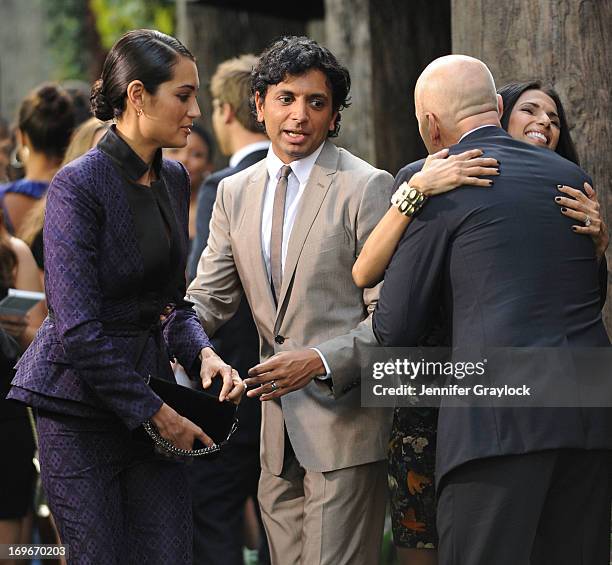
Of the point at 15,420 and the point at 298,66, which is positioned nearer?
the point at 298,66

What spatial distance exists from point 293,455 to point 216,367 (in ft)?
1.74

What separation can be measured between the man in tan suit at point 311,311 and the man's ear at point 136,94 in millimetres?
594

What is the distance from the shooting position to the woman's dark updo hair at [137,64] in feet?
12.1

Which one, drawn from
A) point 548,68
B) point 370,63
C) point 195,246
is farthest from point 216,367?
point 370,63

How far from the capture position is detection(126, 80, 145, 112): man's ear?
3.69 m

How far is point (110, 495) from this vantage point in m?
3.61

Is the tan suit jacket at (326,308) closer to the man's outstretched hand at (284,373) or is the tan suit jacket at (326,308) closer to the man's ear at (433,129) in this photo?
the man's outstretched hand at (284,373)

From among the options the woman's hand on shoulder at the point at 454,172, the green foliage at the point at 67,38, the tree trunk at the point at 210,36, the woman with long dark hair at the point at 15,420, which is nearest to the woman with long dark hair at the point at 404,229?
the woman's hand on shoulder at the point at 454,172

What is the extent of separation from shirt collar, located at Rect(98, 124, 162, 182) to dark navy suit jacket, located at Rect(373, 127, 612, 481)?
0.81 meters

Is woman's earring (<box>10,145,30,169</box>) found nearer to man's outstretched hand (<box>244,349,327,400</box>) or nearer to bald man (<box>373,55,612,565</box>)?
man's outstretched hand (<box>244,349,327,400</box>)

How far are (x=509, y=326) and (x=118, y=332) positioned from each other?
1128mm

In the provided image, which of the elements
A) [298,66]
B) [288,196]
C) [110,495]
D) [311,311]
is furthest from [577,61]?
[110,495]

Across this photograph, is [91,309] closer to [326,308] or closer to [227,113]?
[326,308]

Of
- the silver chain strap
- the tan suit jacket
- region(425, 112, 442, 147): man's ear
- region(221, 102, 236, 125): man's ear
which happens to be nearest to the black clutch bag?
the silver chain strap
